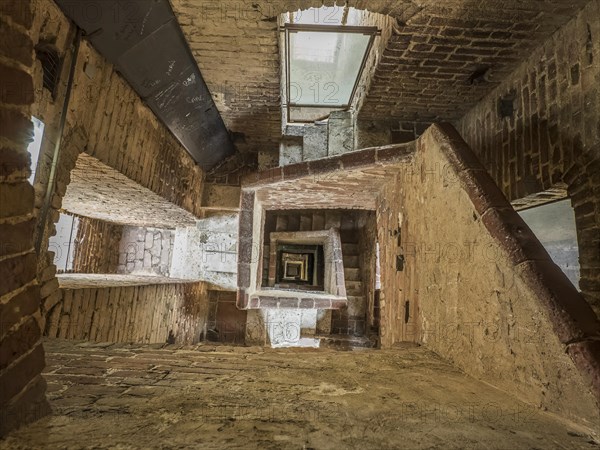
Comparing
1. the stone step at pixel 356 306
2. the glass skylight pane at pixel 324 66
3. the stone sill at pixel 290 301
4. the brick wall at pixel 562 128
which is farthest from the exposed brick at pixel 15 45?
the stone step at pixel 356 306

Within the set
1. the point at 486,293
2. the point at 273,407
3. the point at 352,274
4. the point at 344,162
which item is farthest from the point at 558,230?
the point at 273,407

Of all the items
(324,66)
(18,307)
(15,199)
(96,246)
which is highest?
(324,66)

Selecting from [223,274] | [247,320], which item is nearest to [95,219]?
[223,274]

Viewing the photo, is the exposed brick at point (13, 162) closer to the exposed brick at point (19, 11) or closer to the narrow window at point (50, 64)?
the exposed brick at point (19, 11)

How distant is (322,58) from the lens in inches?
175

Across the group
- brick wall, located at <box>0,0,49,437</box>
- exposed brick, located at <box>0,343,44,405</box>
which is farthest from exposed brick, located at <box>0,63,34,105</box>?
exposed brick, located at <box>0,343,44,405</box>

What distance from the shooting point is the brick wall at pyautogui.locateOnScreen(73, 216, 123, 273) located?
237 inches

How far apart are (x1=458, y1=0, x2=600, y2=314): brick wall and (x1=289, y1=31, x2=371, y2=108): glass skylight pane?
1867 millimetres

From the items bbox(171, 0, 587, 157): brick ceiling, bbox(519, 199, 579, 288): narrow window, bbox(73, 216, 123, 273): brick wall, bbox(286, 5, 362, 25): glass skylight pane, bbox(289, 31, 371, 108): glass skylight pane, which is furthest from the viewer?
bbox(73, 216, 123, 273): brick wall

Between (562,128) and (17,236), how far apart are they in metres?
4.03

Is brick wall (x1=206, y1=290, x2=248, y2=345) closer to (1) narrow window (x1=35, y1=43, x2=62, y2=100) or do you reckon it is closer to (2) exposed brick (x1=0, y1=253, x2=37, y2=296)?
(1) narrow window (x1=35, y1=43, x2=62, y2=100)

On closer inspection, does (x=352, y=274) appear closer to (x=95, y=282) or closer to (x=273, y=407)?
(x=95, y=282)

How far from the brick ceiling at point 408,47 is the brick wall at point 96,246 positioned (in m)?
3.64

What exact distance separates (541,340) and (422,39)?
307 centimetres
